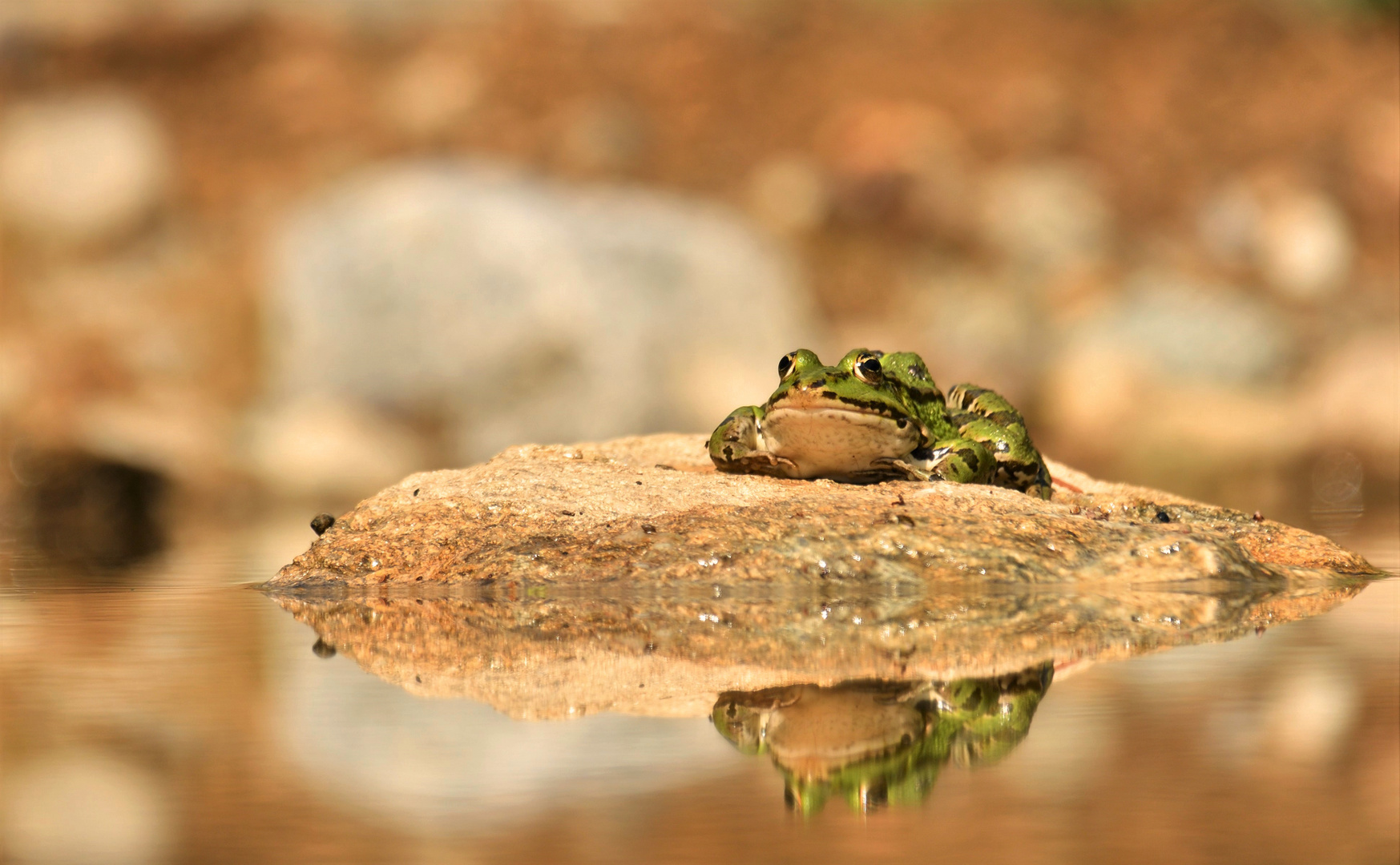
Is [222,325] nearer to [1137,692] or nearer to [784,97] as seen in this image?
[784,97]

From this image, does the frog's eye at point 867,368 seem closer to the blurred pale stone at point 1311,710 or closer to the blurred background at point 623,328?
the blurred background at point 623,328

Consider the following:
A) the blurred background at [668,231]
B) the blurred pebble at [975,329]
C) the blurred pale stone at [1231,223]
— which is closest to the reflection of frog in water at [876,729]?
the blurred background at [668,231]

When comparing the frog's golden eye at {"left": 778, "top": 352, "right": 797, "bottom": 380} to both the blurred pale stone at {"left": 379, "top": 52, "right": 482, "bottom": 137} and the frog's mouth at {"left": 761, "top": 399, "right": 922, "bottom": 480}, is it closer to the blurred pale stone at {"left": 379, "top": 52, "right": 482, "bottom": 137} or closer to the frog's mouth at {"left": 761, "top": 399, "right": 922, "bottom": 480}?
the frog's mouth at {"left": 761, "top": 399, "right": 922, "bottom": 480}

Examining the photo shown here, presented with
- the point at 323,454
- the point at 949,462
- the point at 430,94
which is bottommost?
the point at 949,462

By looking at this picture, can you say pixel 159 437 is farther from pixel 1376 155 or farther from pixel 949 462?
pixel 1376 155

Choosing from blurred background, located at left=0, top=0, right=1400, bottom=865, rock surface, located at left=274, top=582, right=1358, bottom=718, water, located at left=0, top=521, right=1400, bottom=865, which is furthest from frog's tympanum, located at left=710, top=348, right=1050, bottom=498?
blurred background, located at left=0, top=0, right=1400, bottom=865

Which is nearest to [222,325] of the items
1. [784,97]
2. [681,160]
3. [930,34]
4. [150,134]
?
[150,134]

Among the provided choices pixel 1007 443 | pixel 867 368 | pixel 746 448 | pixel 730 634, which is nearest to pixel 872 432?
pixel 867 368
